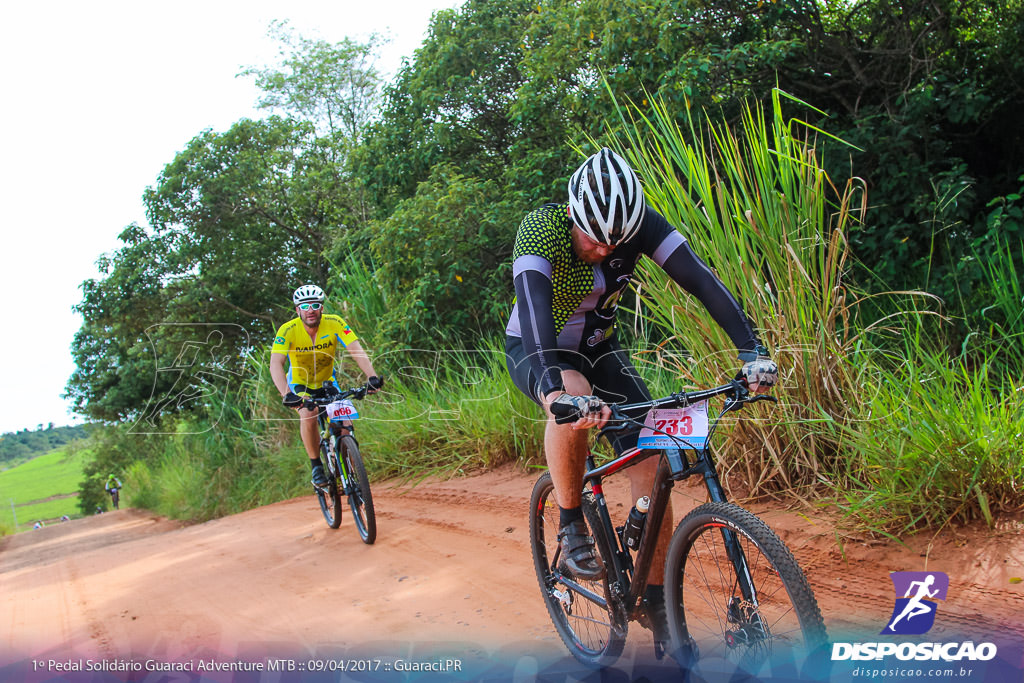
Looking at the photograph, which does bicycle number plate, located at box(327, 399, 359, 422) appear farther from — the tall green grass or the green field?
the green field

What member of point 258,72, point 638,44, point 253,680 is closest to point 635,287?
point 253,680

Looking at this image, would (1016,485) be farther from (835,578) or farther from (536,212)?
(536,212)

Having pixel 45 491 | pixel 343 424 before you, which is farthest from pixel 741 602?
pixel 45 491

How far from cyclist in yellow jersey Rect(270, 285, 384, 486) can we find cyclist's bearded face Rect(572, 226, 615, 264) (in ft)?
13.4

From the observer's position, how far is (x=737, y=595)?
2490 millimetres

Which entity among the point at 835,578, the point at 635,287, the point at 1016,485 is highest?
the point at 635,287

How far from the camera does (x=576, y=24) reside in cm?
902

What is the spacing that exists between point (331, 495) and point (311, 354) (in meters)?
1.34

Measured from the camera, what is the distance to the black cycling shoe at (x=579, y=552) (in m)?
3.07

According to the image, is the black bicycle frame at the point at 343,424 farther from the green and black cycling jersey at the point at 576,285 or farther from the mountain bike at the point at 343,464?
the green and black cycling jersey at the point at 576,285

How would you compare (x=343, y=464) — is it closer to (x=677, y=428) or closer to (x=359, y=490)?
(x=359, y=490)

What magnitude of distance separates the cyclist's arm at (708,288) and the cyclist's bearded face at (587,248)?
→ 0.24 meters

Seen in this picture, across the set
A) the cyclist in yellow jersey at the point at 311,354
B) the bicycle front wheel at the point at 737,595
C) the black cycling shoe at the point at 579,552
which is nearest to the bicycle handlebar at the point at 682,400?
the bicycle front wheel at the point at 737,595

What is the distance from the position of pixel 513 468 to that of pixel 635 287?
2.73 metres
